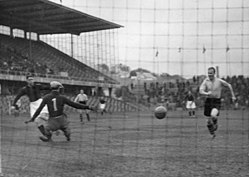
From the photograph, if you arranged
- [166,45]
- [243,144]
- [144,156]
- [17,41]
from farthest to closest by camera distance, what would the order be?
[17,41] < [243,144] < [144,156] < [166,45]

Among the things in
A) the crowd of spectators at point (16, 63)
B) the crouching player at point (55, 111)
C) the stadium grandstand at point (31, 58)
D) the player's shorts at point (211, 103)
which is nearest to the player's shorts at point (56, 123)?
the crouching player at point (55, 111)

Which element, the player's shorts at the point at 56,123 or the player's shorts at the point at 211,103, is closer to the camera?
the player's shorts at the point at 56,123

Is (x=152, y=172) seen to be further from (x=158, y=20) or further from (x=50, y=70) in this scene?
(x=50, y=70)

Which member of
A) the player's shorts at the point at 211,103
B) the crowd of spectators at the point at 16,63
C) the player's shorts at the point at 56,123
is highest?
the crowd of spectators at the point at 16,63

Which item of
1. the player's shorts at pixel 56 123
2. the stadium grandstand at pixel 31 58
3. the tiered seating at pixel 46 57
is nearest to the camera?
the player's shorts at pixel 56 123

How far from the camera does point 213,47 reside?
25.4ft

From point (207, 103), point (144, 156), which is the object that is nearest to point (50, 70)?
point (207, 103)

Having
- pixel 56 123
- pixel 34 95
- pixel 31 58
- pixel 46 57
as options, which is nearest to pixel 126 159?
pixel 56 123

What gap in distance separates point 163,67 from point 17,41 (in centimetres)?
3017

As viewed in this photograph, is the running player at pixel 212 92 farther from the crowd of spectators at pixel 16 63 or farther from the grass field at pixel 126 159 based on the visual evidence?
the crowd of spectators at pixel 16 63

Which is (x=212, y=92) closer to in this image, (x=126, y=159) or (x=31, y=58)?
(x=126, y=159)

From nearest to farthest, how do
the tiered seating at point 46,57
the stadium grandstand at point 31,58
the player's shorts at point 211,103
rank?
the player's shorts at point 211,103
the tiered seating at point 46,57
the stadium grandstand at point 31,58

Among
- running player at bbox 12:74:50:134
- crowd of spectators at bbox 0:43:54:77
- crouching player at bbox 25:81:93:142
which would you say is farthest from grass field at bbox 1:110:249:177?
crowd of spectators at bbox 0:43:54:77

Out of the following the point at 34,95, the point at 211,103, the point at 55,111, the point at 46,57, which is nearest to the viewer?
the point at 55,111
